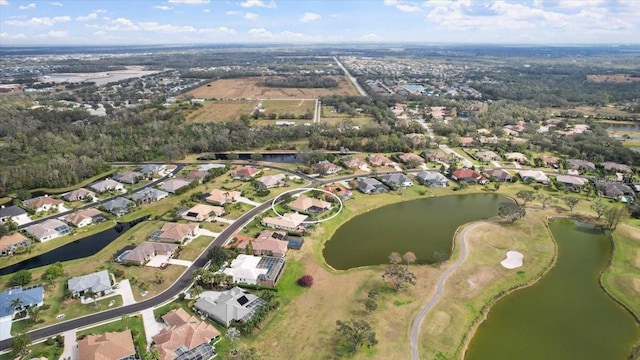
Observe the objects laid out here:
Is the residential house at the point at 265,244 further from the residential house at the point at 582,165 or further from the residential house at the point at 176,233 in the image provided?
the residential house at the point at 582,165

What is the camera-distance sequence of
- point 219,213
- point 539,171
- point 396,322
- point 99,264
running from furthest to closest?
point 539,171 < point 219,213 < point 99,264 < point 396,322

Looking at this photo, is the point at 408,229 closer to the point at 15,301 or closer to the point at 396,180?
the point at 396,180

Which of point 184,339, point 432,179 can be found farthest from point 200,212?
point 432,179

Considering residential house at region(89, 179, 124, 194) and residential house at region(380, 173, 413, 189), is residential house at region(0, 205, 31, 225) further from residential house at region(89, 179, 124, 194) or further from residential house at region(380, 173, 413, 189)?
residential house at region(380, 173, 413, 189)

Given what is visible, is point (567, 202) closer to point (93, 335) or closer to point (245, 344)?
point (245, 344)

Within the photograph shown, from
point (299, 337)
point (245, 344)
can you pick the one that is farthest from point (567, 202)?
point (245, 344)

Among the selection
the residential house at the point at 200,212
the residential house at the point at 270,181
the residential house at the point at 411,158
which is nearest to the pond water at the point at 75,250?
the residential house at the point at 200,212
